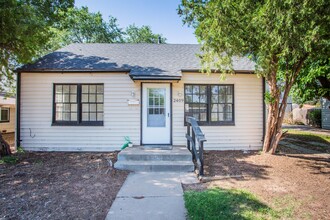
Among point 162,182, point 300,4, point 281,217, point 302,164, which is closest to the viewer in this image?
point 281,217

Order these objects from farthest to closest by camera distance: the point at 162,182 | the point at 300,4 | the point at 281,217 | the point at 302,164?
the point at 302,164
the point at 162,182
the point at 300,4
the point at 281,217

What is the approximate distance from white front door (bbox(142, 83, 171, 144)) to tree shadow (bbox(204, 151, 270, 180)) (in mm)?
1807

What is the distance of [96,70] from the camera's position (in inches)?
304

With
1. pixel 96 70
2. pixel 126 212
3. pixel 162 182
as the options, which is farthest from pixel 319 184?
pixel 96 70

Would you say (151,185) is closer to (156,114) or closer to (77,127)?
(156,114)

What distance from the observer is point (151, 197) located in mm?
3943

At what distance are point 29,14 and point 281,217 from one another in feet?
26.4

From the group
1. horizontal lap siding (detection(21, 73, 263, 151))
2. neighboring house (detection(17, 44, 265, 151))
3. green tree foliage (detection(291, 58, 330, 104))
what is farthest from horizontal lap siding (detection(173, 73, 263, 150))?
green tree foliage (detection(291, 58, 330, 104))

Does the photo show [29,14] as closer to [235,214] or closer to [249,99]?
[235,214]

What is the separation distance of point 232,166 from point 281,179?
1311 mm

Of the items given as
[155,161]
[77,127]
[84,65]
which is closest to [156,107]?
[155,161]

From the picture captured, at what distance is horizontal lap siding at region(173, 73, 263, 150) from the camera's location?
8.02 meters

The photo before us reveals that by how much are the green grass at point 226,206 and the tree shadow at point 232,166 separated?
1.26 meters

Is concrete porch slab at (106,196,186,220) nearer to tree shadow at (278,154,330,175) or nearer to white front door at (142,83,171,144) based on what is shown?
white front door at (142,83,171,144)
